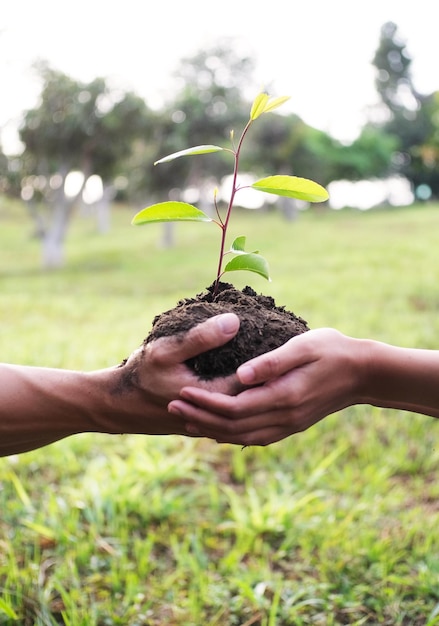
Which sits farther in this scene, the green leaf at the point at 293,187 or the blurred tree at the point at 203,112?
the blurred tree at the point at 203,112

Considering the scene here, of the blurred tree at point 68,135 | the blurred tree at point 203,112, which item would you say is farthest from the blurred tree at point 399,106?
Result: the blurred tree at point 68,135

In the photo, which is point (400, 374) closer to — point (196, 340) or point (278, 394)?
point (278, 394)

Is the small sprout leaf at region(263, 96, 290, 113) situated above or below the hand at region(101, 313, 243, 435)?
above

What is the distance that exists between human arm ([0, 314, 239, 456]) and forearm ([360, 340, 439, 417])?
0.76 feet

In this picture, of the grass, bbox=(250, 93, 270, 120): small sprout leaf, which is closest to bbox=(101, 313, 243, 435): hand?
bbox=(250, 93, 270, 120): small sprout leaf

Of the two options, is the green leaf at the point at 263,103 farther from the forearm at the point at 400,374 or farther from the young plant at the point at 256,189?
the forearm at the point at 400,374

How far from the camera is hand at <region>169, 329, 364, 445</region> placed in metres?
0.93

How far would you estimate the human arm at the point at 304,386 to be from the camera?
93 cm

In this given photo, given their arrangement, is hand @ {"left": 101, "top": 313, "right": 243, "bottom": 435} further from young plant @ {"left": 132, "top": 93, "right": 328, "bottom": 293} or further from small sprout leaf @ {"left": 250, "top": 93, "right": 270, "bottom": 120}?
small sprout leaf @ {"left": 250, "top": 93, "right": 270, "bottom": 120}

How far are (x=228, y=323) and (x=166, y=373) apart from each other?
4.8 inches

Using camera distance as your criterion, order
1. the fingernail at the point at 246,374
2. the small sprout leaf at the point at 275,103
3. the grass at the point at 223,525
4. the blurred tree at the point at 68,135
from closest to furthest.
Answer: the fingernail at the point at 246,374, the small sprout leaf at the point at 275,103, the grass at the point at 223,525, the blurred tree at the point at 68,135

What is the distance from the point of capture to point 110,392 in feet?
3.41

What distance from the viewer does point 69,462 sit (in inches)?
104

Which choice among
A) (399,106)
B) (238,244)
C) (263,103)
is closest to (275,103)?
(263,103)
